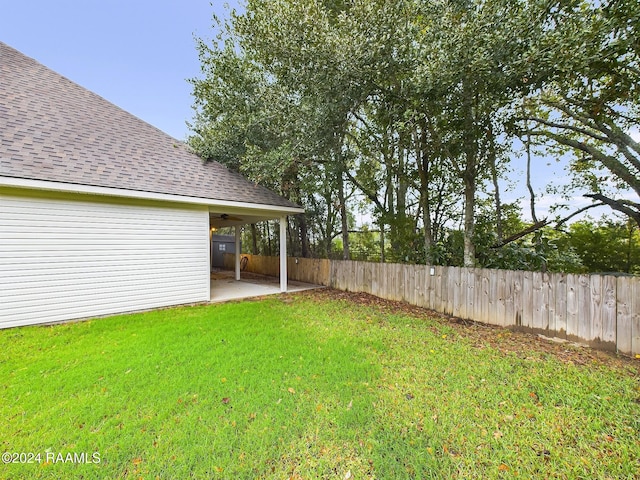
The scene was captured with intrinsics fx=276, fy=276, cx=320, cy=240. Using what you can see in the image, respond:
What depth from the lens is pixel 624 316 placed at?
12.5 ft

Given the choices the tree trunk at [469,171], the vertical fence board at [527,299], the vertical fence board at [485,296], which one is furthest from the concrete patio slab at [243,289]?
the vertical fence board at [527,299]

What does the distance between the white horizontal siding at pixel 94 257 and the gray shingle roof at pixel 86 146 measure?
501mm

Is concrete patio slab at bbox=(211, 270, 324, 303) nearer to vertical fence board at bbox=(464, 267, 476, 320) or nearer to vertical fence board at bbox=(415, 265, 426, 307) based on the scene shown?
vertical fence board at bbox=(415, 265, 426, 307)

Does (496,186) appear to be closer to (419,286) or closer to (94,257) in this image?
(419,286)

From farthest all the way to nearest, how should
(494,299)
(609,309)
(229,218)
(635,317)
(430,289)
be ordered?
1. (229,218)
2. (430,289)
3. (494,299)
4. (609,309)
5. (635,317)

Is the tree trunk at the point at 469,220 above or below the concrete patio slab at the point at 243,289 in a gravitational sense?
above

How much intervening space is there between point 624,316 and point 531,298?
1087 millimetres

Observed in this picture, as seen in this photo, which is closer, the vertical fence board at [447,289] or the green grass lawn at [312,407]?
the green grass lawn at [312,407]

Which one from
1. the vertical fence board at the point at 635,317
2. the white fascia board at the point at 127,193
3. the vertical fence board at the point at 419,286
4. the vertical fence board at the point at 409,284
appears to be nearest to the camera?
the vertical fence board at the point at 635,317

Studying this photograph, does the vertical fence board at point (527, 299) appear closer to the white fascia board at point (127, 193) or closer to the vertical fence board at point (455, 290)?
the vertical fence board at point (455, 290)

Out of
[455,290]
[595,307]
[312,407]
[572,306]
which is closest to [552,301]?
[572,306]

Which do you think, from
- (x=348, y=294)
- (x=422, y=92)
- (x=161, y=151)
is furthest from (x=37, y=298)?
(x=422, y=92)

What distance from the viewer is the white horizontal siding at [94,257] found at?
4.91m

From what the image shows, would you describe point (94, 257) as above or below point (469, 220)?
below
